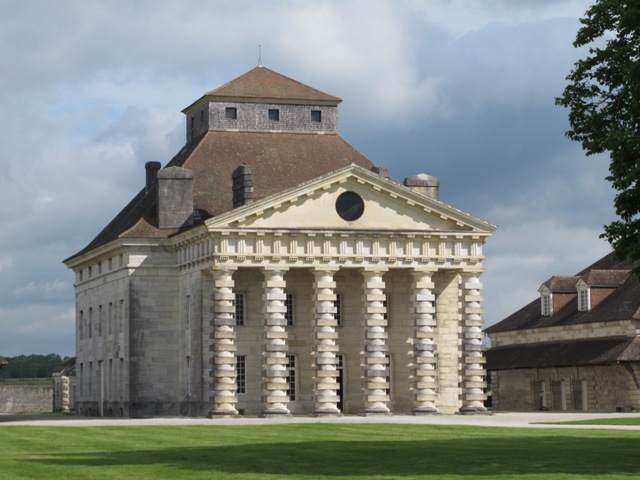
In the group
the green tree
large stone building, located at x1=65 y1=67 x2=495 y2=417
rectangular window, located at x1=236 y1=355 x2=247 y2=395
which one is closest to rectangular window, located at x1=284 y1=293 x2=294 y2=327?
large stone building, located at x1=65 y1=67 x2=495 y2=417

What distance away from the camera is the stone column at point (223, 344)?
68.2m

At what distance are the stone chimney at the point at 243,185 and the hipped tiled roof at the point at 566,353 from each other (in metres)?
17.4

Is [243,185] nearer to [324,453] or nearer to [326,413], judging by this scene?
[326,413]

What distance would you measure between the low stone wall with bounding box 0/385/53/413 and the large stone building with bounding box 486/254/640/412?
35.6 metres

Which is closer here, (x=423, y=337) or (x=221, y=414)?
(x=221, y=414)

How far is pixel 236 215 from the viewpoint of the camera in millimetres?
68188

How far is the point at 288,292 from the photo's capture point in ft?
238

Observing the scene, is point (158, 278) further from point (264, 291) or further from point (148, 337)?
point (264, 291)

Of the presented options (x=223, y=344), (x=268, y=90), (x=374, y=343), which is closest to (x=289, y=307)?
(x=374, y=343)

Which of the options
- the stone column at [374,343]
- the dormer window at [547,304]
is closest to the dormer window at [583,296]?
the dormer window at [547,304]

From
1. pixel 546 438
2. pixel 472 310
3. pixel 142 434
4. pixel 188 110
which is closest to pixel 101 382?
pixel 188 110

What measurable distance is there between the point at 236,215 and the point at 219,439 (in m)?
23.3

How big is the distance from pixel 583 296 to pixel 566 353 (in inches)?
139

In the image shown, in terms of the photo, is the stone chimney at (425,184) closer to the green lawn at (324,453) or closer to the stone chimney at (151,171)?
the stone chimney at (151,171)
